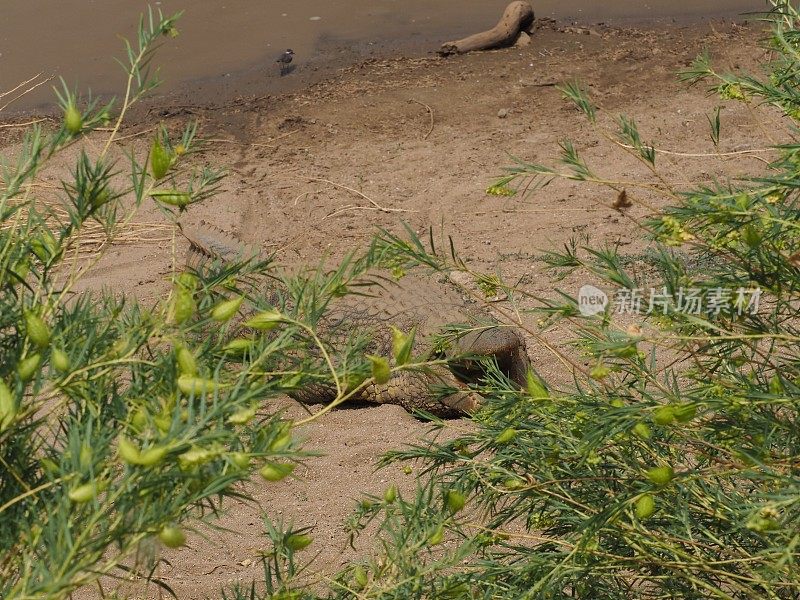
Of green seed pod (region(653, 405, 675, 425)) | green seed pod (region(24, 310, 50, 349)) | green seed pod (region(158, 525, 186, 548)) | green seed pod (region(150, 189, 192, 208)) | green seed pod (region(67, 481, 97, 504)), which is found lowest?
green seed pod (region(653, 405, 675, 425))

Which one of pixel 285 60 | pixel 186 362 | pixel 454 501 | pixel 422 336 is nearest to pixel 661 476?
pixel 454 501

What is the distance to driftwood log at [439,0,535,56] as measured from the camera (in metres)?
7.96

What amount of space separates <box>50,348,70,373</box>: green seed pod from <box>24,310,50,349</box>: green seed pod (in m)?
0.03

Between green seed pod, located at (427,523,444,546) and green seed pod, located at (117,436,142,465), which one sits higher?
green seed pod, located at (117,436,142,465)

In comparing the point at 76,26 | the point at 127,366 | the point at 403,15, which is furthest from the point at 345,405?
the point at 76,26

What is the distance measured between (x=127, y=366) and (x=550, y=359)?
3549 millimetres

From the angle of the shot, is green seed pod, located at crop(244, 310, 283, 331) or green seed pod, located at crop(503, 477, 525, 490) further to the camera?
green seed pod, located at crop(503, 477, 525, 490)

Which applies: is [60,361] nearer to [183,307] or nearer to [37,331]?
[37,331]

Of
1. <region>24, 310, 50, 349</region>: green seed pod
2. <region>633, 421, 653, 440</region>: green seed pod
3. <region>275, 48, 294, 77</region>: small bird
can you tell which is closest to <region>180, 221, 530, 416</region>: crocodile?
<region>633, 421, 653, 440</region>: green seed pod

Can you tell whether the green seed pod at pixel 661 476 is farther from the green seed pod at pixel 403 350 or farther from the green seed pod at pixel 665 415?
the green seed pod at pixel 403 350

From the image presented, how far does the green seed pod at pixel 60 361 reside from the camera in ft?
4.28

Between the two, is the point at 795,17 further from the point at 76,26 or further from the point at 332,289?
the point at 76,26

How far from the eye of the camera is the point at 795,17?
2.15 metres

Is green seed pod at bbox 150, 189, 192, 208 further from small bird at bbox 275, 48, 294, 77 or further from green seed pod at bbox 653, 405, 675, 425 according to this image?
small bird at bbox 275, 48, 294, 77
